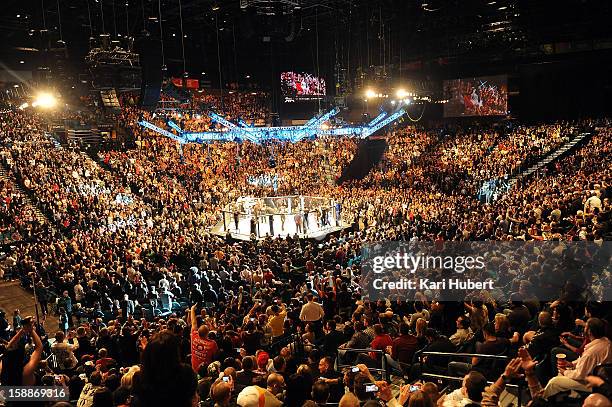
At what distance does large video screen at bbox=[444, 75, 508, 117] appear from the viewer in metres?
29.6

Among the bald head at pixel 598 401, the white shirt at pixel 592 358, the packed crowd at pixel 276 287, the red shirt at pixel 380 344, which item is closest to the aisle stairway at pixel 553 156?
the packed crowd at pixel 276 287

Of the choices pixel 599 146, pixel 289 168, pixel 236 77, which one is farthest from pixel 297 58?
pixel 599 146

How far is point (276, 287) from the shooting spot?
35.9 feet

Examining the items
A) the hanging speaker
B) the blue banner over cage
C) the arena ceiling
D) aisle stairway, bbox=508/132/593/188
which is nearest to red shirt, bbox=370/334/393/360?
the arena ceiling

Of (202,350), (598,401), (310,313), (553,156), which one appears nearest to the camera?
(598,401)

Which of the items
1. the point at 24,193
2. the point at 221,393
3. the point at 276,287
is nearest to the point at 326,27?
the point at 24,193

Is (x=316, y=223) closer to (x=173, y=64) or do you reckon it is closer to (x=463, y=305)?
(x=463, y=305)

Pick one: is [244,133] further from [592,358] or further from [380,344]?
[592,358]

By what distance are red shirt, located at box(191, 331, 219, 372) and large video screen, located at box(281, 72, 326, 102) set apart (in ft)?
101

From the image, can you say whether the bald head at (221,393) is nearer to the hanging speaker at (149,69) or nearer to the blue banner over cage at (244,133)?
the hanging speaker at (149,69)

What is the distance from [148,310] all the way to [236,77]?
25.6m

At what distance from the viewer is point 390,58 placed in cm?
3253

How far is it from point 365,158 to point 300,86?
7.06 meters

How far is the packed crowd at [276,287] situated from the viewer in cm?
400
